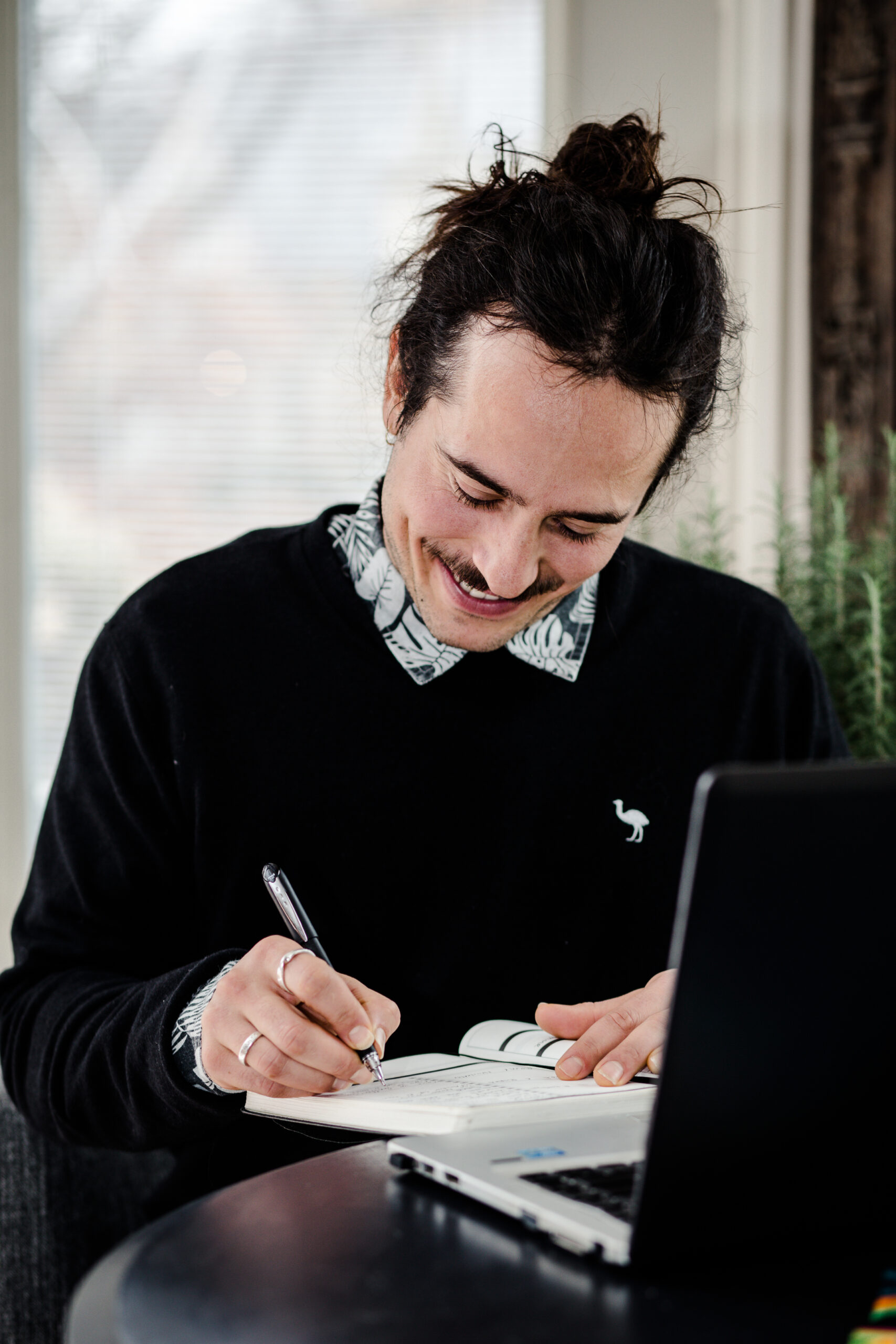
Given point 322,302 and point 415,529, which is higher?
point 322,302

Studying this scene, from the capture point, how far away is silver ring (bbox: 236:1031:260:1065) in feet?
2.48

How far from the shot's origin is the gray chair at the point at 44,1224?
3.49 feet

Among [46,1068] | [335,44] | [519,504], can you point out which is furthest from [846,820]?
[335,44]

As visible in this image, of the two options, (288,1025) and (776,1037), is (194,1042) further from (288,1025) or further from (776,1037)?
(776,1037)

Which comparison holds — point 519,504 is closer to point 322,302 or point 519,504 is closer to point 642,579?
point 642,579

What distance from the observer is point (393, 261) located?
Result: 1327mm

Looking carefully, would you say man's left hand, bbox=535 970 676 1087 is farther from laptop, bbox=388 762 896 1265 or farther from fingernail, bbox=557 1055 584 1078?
laptop, bbox=388 762 896 1265

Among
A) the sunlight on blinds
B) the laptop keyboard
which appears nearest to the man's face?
the laptop keyboard

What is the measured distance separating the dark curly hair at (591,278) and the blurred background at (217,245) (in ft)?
3.24

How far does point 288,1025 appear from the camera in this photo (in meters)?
0.74

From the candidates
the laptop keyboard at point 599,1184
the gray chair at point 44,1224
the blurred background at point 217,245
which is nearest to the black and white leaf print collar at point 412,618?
the gray chair at point 44,1224

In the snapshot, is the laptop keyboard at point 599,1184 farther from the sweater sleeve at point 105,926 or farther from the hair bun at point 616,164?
the hair bun at point 616,164

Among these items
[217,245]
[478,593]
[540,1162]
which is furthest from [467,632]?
[217,245]

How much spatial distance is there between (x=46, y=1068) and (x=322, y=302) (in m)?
1.66
